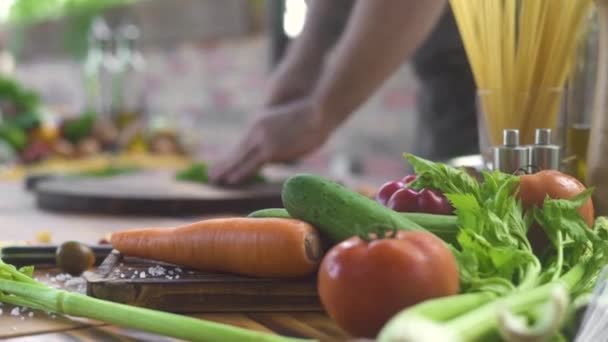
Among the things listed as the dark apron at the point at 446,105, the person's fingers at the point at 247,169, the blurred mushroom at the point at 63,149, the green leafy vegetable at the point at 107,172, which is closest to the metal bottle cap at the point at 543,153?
the person's fingers at the point at 247,169

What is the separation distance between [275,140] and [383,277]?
3.52ft

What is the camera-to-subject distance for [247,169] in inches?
66.7

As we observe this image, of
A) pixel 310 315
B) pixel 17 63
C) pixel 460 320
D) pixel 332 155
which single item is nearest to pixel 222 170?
pixel 310 315

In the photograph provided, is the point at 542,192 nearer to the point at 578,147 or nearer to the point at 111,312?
the point at 578,147

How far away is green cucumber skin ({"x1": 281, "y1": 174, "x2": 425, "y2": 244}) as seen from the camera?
0.74 meters

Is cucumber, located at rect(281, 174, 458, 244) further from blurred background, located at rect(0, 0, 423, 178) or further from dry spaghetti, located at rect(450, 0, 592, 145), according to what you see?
blurred background, located at rect(0, 0, 423, 178)

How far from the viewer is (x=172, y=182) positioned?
1758mm

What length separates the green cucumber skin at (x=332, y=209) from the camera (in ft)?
2.43

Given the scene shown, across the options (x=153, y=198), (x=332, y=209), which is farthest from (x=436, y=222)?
(x=153, y=198)

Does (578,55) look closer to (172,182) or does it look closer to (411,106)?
(172,182)

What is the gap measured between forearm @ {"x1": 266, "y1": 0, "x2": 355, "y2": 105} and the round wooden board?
0.22 metres

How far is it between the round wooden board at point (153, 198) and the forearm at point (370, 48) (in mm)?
213

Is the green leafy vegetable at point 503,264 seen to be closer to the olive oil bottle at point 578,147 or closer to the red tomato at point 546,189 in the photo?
the red tomato at point 546,189

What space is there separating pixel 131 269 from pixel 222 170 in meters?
0.88
